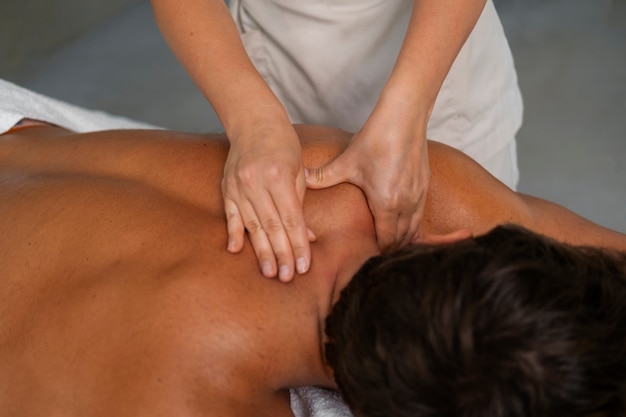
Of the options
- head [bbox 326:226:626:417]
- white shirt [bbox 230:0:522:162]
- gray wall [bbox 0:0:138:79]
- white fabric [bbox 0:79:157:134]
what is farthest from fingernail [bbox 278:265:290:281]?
gray wall [bbox 0:0:138:79]

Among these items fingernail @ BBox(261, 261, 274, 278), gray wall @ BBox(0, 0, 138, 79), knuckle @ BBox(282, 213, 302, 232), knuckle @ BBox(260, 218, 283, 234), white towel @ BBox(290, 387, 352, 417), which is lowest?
gray wall @ BBox(0, 0, 138, 79)

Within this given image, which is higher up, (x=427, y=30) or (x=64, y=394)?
(x=427, y=30)

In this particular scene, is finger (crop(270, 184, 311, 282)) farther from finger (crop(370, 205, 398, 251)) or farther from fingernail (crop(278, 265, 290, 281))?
finger (crop(370, 205, 398, 251))

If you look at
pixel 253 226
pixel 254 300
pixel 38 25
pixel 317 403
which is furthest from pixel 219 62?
pixel 38 25

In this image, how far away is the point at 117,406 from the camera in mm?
926

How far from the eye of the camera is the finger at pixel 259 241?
3.32 feet

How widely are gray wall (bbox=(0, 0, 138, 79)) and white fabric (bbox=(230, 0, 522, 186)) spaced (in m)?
1.48

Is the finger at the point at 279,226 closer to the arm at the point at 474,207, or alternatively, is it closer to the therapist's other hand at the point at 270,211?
the therapist's other hand at the point at 270,211

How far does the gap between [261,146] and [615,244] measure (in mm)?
613

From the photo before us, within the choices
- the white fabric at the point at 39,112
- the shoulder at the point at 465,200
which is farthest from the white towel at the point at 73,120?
the shoulder at the point at 465,200

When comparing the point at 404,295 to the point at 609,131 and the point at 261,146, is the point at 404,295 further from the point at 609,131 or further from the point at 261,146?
the point at 609,131

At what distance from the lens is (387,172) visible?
108 centimetres

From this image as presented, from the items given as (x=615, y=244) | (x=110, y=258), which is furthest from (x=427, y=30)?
(x=110, y=258)

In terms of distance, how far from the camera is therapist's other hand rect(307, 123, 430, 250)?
3.53 ft
